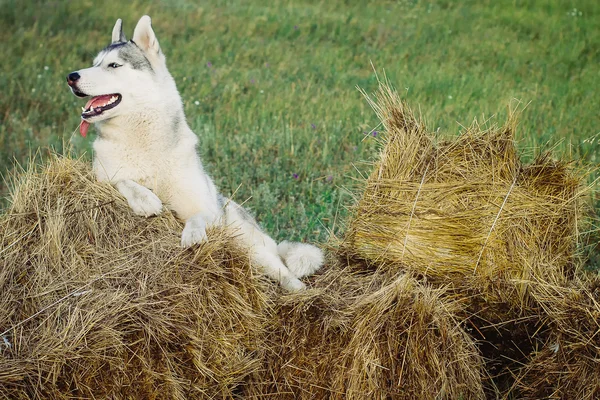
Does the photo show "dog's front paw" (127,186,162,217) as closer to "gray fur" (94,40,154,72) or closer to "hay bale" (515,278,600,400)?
"gray fur" (94,40,154,72)

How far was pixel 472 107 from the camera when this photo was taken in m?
8.47

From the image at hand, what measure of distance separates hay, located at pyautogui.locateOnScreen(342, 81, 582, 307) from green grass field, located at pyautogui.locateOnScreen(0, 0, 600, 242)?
1.67 metres

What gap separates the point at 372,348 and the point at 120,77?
223 cm

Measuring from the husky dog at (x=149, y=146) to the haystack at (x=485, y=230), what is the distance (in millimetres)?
576

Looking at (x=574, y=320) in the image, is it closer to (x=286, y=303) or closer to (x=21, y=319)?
(x=286, y=303)

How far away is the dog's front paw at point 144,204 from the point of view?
381cm

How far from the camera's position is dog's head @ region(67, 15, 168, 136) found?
13.5 feet

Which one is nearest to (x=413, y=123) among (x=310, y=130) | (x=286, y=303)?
(x=286, y=303)

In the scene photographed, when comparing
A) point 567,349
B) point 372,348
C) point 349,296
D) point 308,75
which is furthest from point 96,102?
point 308,75

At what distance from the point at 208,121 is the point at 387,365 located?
5.25 meters

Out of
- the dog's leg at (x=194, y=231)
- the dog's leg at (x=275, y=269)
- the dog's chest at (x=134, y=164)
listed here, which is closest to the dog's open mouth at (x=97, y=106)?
the dog's chest at (x=134, y=164)

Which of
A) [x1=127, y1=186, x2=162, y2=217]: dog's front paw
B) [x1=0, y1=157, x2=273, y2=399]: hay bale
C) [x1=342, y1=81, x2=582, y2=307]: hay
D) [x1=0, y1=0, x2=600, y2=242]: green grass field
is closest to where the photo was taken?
[x1=0, y1=157, x2=273, y2=399]: hay bale

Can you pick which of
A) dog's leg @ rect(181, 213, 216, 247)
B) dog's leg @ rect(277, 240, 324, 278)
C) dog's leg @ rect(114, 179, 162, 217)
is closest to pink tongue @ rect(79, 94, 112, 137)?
dog's leg @ rect(114, 179, 162, 217)

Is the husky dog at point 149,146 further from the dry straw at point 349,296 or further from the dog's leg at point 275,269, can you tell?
the dry straw at point 349,296
